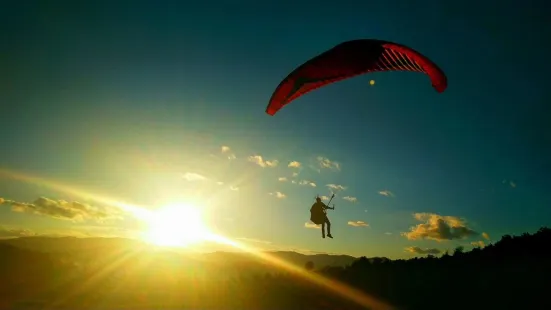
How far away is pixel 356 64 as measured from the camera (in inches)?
430

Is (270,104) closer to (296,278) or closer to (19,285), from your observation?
(296,278)

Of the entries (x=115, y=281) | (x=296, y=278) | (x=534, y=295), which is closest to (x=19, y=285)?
(x=115, y=281)

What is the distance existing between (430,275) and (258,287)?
887 inches

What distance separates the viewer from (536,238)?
113 feet

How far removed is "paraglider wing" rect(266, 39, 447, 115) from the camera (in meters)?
10.4

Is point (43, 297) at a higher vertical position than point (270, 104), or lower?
lower

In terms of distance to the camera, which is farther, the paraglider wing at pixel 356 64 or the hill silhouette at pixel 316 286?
the hill silhouette at pixel 316 286

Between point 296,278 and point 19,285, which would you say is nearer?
point 296,278

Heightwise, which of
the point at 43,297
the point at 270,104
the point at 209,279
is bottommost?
the point at 43,297

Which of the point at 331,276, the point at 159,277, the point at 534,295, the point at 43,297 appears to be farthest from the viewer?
the point at 159,277

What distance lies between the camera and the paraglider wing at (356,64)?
34.0ft

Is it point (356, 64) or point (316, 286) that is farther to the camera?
point (316, 286)

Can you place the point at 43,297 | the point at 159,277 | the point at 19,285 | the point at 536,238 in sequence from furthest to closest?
the point at 159,277
the point at 19,285
the point at 43,297
the point at 536,238

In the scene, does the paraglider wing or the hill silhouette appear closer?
the paraglider wing
